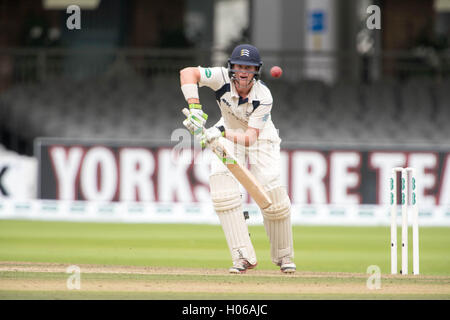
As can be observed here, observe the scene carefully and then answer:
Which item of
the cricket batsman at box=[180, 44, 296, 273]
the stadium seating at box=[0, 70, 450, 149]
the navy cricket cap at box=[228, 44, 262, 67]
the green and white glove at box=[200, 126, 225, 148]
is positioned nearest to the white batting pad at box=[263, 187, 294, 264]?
the cricket batsman at box=[180, 44, 296, 273]

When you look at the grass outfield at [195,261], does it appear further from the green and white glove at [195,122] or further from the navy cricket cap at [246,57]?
the navy cricket cap at [246,57]

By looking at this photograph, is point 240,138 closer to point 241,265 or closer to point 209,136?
point 209,136

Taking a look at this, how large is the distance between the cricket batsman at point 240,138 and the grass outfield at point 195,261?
0.36 meters

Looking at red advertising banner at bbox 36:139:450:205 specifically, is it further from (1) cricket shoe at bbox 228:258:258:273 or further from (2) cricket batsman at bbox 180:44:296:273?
(1) cricket shoe at bbox 228:258:258:273

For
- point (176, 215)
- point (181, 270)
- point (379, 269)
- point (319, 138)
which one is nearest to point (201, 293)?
point (181, 270)

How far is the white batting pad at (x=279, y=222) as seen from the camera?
796 centimetres

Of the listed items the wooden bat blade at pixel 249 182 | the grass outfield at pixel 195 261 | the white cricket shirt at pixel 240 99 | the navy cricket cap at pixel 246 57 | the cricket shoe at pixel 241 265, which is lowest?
the grass outfield at pixel 195 261

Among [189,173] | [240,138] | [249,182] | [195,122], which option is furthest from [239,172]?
[189,173]

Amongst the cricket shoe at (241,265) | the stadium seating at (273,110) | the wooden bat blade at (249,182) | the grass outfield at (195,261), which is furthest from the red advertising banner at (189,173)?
the wooden bat blade at (249,182)

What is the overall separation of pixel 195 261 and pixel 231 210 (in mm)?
2151

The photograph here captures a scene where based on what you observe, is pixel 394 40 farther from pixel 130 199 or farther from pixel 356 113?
pixel 130 199

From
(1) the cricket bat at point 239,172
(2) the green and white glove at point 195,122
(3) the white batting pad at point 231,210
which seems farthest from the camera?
(3) the white batting pad at point 231,210

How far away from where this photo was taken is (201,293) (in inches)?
273

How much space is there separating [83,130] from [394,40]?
11.9 meters
